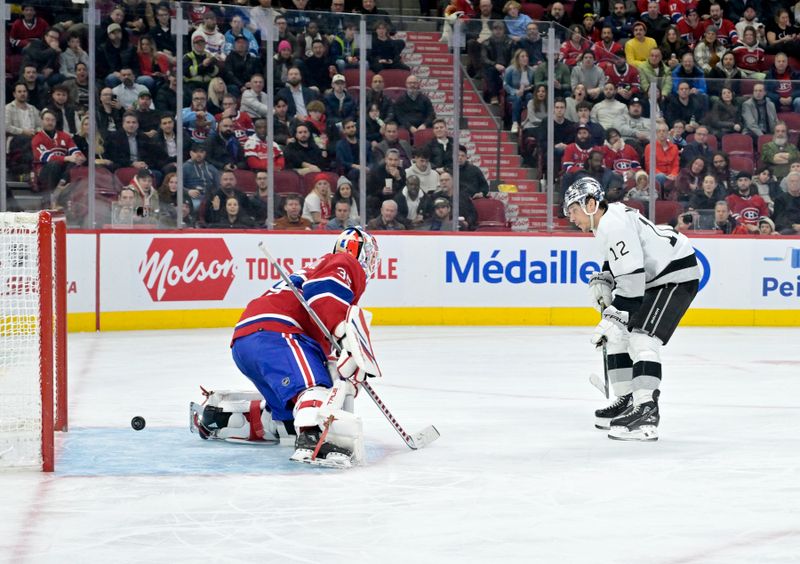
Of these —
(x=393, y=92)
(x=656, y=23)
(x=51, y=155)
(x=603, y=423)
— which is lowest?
(x=603, y=423)

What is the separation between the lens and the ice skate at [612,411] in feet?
18.5

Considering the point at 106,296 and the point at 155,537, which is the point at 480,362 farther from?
the point at 155,537

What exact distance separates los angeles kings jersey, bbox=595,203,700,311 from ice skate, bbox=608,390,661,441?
0.42 meters

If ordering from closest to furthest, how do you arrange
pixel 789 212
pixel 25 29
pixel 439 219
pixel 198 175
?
pixel 25 29
pixel 198 175
pixel 439 219
pixel 789 212

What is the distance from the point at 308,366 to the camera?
4801 millimetres

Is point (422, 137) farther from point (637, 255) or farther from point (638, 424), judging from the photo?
point (638, 424)

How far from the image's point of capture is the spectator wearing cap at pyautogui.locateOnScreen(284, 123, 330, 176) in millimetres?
10578

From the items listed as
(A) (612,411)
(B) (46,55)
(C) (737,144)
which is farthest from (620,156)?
(A) (612,411)

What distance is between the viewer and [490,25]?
36.6 ft

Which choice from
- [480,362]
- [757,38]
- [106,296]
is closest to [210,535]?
[480,362]

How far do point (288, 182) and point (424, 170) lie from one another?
119cm

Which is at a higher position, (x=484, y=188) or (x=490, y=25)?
(x=490, y=25)

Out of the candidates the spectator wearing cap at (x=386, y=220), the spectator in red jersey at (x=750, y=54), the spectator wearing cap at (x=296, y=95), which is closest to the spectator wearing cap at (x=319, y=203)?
the spectator wearing cap at (x=386, y=220)

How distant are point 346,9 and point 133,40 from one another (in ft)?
10.0
